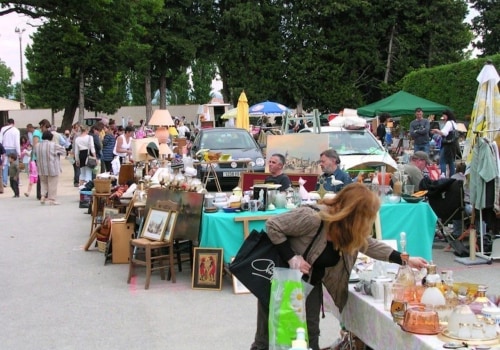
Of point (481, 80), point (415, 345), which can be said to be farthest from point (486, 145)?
point (415, 345)

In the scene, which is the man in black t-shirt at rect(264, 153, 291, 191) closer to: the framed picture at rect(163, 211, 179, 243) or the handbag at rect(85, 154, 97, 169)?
the framed picture at rect(163, 211, 179, 243)

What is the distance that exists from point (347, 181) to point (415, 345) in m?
4.92

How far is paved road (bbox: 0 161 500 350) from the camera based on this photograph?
5445mm

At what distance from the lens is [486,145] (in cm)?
788

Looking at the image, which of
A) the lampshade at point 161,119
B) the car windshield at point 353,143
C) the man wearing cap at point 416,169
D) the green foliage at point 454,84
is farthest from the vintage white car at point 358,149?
the green foliage at point 454,84

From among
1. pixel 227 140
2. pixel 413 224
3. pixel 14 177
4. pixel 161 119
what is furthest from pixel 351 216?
pixel 14 177

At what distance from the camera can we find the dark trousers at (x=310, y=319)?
384cm

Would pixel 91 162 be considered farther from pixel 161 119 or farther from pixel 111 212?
pixel 111 212

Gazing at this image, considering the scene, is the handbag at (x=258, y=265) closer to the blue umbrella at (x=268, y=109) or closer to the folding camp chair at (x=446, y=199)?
the folding camp chair at (x=446, y=199)

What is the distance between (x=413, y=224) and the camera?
24.7 feet

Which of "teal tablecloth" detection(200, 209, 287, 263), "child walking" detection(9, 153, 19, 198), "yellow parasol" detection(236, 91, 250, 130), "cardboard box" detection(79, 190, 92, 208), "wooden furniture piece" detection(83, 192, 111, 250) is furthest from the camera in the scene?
"yellow parasol" detection(236, 91, 250, 130)

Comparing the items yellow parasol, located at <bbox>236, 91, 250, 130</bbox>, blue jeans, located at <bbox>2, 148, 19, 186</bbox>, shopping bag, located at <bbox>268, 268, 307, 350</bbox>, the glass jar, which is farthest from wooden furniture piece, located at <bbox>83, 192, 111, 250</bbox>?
yellow parasol, located at <bbox>236, 91, 250, 130</bbox>

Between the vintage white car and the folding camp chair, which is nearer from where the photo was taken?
the folding camp chair

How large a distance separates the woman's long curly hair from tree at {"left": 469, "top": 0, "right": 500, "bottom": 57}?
1578 inches
